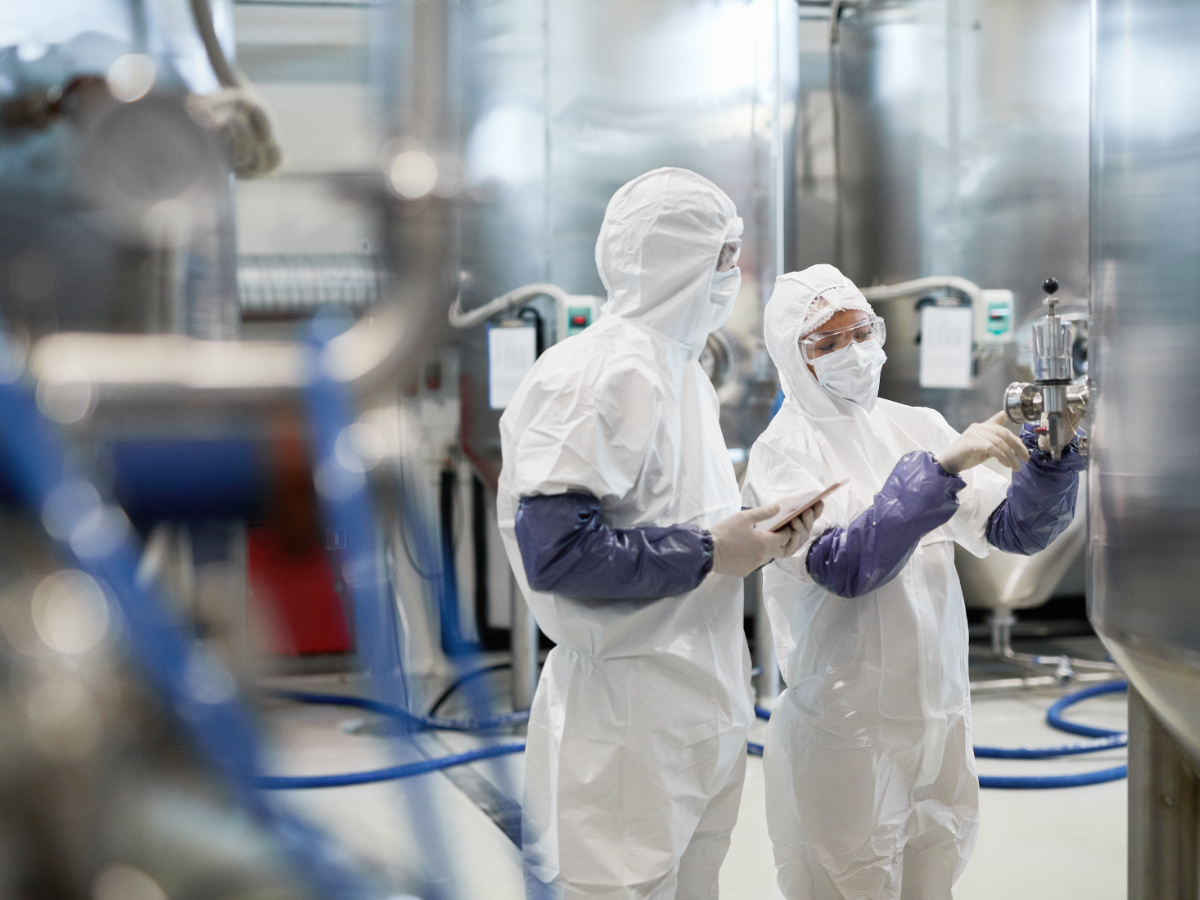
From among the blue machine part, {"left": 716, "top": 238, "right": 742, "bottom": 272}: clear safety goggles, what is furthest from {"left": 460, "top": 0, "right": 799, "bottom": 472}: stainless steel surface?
the blue machine part

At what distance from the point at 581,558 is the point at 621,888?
398mm

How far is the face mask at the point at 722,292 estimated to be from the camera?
4.70 ft

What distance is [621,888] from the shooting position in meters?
1.26

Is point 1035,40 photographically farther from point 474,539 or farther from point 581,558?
point 581,558

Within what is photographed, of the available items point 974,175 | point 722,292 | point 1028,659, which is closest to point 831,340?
point 722,292

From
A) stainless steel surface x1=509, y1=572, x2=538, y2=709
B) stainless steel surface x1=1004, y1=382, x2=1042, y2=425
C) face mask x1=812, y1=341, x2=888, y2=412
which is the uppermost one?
face mask x1=812, y1=341, x2=888, y2=412

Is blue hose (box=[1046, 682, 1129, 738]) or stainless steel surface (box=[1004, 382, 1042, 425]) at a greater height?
stainless steel surface (box=[1004, 382, 1042, 425])

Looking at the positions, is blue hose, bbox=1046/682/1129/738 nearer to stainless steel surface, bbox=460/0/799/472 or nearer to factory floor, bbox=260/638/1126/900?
factory floor, bbox=260/638/1126/900

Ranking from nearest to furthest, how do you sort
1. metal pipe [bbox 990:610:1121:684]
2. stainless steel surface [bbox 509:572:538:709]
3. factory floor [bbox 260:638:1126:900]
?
1. factory floor [bbox 260:638:1126:900]
2. stainless steel surface [bbox 509:572:538:709]
3. metal pipe [bbox 990:610:1121:684]

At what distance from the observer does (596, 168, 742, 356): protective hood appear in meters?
1.36

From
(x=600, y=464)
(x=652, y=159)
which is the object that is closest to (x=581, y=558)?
(x=600, y=464)

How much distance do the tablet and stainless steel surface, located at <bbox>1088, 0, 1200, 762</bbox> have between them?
0.30 metres

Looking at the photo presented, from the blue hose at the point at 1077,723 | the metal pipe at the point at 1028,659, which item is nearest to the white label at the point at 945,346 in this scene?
the metal pipe at the point at 1028,659

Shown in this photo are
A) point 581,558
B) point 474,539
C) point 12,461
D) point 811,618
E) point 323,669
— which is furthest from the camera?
point 474,539
